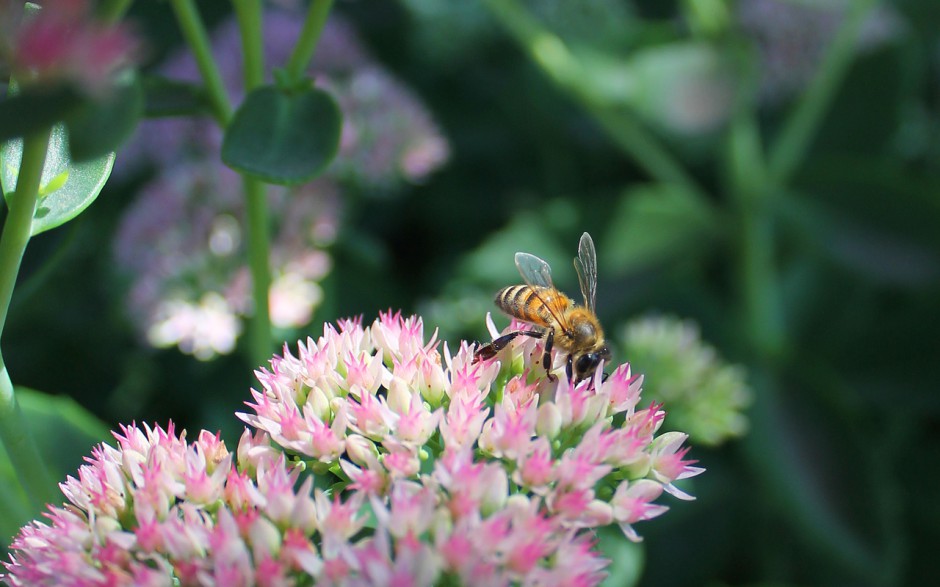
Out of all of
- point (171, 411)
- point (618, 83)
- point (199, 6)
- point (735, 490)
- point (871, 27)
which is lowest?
point (735, 490)

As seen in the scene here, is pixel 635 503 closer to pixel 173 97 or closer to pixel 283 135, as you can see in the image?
pixel 283 135

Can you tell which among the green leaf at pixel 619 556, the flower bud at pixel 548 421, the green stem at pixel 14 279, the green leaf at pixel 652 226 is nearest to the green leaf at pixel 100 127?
the green stem at pixel 14 279

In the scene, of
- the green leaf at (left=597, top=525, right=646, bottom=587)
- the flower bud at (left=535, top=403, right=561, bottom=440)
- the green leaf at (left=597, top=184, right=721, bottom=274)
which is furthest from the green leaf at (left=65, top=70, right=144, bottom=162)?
the green leaf at (left=597, top=184, right=721, bottom=274)

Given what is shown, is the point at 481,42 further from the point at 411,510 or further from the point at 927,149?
the point at 411,510

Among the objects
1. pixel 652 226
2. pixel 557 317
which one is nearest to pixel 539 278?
pixel 557 317

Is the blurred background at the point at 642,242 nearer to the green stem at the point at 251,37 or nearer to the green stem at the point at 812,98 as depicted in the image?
the green stem at the point at 812,98

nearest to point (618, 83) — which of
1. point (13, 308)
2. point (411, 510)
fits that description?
point (13, 308)
